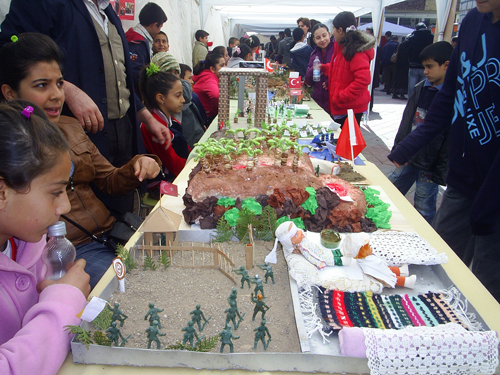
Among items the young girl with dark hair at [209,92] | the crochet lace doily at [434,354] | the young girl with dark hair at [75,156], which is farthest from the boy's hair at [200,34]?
the crochet lace doily at [434,354]

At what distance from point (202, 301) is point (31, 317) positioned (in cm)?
49

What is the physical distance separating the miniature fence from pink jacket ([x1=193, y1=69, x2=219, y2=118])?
3.73 meters

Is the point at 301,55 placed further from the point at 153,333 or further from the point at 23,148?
the point at 153,333

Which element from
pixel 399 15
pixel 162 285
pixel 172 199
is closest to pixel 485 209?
pixel 162 285

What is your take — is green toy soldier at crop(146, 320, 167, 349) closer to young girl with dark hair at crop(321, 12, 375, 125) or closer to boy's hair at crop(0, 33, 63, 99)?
boy's hair at crop(0, 33, 63, 99)

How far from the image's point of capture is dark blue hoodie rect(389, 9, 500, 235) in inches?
59.8

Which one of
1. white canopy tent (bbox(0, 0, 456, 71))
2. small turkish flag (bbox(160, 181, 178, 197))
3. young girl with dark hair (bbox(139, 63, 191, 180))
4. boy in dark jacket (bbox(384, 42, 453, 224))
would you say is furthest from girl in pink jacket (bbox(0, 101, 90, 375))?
white canopy tent (bbox(0, 0, 456, 71))

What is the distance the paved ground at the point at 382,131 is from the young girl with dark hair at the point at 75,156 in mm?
3145

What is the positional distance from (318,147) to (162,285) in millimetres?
1924

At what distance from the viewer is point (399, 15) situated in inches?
834

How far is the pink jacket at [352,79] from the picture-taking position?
146 inches

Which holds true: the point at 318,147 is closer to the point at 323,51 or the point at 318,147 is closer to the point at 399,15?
the point at 323,51

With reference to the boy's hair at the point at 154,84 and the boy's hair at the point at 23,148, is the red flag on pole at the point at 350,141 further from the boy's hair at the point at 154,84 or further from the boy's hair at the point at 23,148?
the boy's hair at the point at 23,148

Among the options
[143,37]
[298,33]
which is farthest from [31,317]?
[298,33]
